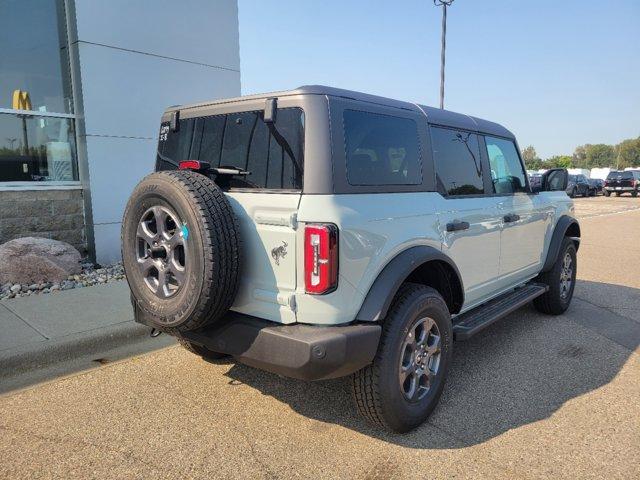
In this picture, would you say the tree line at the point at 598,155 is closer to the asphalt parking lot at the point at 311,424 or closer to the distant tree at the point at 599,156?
the distant tree at the point at 599,156

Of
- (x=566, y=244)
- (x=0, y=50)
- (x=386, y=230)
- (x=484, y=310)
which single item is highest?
(x=0, y=50)

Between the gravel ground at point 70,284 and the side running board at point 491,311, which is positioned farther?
the gravel ground at point 70,284

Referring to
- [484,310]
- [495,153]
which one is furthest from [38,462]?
[495,153]

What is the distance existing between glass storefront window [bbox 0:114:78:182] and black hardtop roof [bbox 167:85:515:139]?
4.54m

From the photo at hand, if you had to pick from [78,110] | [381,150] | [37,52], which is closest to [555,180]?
[381,150]

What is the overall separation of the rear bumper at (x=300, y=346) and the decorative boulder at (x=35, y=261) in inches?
170

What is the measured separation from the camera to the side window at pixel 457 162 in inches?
137

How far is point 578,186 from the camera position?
34.1 m

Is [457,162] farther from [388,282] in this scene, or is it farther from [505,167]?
[388,282]

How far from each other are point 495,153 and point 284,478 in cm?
323

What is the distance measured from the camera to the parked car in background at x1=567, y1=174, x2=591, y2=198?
33.4m

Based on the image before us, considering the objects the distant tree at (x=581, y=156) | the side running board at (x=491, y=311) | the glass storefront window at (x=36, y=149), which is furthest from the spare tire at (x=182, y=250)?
the distant tree at (x=581, y=156)

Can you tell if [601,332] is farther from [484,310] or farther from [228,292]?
[228,292]

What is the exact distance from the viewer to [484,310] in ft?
13.0
